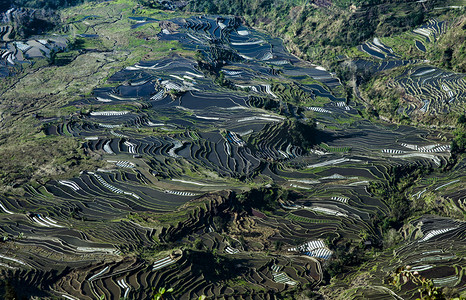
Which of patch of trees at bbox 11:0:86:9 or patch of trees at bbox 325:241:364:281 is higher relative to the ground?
patch of trees at bbox 325:241:364:281

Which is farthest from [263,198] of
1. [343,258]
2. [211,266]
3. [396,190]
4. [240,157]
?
[396,190]

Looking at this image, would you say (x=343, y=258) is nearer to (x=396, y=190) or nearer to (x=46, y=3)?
(x=396, y=190)

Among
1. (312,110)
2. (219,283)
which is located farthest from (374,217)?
(312,110)

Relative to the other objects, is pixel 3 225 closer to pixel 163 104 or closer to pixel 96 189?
pixel 96 189

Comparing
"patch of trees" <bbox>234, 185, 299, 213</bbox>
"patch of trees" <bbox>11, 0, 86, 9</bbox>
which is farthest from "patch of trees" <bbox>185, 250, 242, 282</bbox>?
"patch of trees" <bbox>11, 0, 86, 9</bbox>

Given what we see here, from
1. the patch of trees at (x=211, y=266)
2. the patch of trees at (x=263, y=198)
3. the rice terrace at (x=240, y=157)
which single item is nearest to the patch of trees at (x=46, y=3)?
the rice terrace at (x=240, y=157)

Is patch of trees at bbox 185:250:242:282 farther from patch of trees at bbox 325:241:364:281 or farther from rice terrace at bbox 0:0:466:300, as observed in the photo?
patch of trees at bbox 325:241:364:281

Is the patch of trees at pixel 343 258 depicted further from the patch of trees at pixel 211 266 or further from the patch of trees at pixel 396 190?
the patch of trees at pixel 211 266

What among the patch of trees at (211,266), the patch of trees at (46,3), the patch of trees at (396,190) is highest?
the patch of trees at (211,266)
